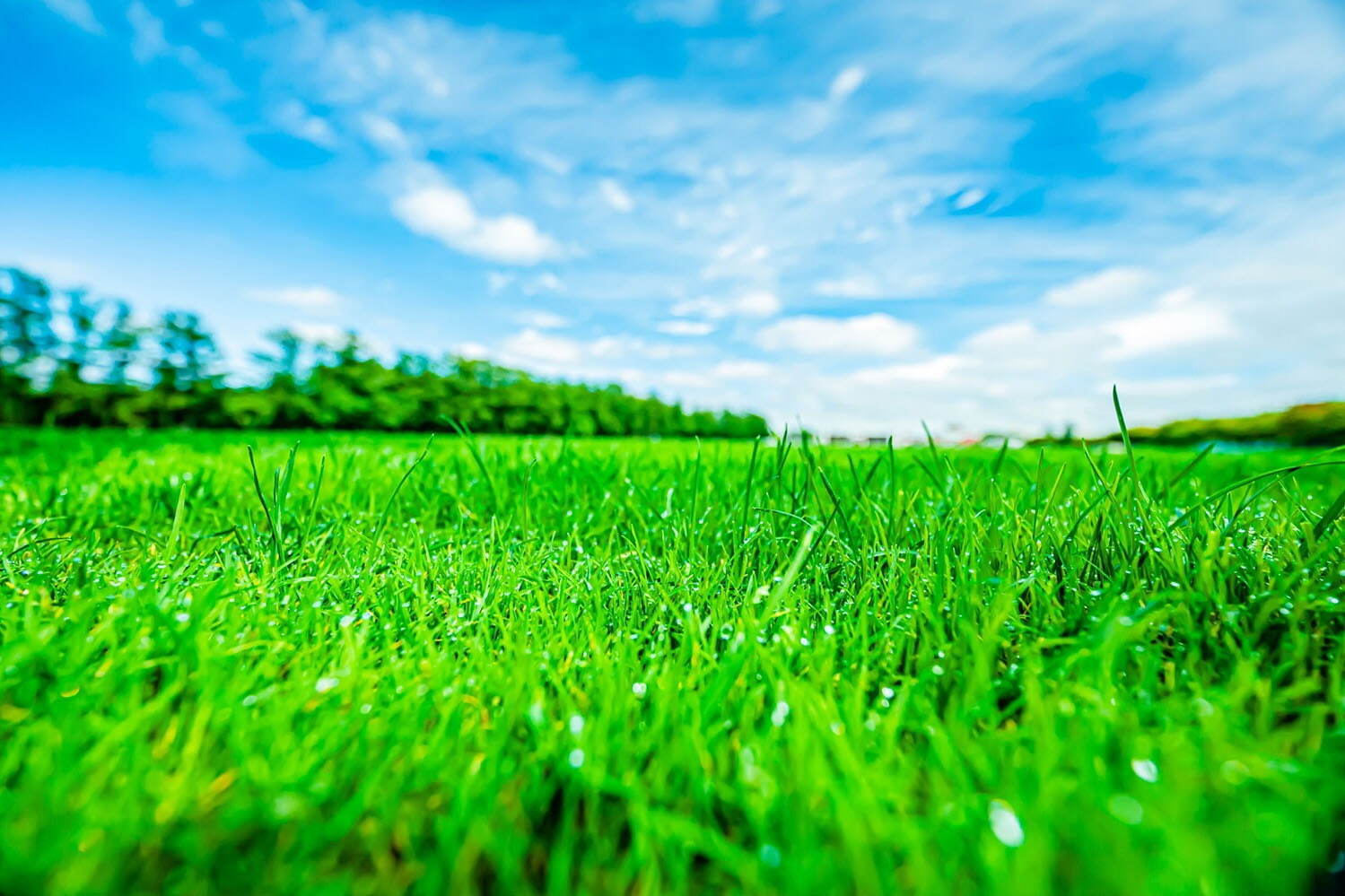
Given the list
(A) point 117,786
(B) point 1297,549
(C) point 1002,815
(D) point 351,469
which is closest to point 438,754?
(A) point 117,786

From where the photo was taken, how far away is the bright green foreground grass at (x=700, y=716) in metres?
0.69

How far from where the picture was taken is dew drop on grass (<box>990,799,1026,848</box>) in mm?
662

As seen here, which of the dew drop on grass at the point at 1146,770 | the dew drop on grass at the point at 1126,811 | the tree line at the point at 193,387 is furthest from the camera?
the tree line at the point at 193,387

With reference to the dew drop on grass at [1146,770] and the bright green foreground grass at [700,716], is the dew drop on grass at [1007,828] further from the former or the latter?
the dew drop on grass at [1146,770]

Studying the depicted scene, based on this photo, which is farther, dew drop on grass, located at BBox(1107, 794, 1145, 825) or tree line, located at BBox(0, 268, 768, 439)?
tree line, located at BBox(0, 268, 768, 439)

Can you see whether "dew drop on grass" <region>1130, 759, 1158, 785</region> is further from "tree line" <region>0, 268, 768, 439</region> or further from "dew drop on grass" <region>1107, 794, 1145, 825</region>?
"tree line" <region>0, 268, 768, 439</region>

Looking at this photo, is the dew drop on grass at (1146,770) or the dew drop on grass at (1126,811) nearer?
the dew drop on grass at (1126,811)

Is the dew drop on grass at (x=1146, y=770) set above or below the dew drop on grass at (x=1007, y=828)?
above

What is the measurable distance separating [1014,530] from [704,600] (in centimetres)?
84

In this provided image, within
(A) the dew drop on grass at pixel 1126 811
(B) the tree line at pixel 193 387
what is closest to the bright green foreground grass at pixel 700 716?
(A) the dew drop on grass at pixel 1126 811

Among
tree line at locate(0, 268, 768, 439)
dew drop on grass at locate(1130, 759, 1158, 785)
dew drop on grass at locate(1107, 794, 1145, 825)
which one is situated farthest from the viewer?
tree line at locate(0, 268, 768, 439)

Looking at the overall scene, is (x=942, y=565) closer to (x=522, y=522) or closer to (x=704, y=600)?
(x=704, y=600)

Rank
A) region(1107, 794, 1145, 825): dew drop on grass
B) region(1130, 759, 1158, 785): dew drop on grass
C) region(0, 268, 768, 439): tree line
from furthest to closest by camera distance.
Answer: region(0, 268, 768, 439): tree line, region(1130, 759, 1158, 785): dew drop on grass, region(1107, 794, 1145, 825): dew drop on grass

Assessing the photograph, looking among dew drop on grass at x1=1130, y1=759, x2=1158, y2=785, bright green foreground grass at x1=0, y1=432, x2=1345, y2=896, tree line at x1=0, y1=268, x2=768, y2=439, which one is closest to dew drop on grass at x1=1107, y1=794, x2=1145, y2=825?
bright green foreground grass at x1=0, y1=432, x2=1345, y2=896
